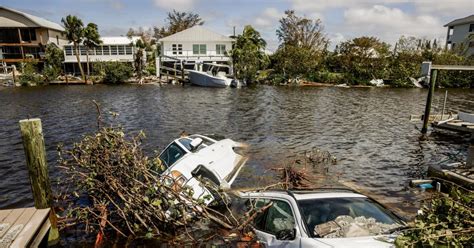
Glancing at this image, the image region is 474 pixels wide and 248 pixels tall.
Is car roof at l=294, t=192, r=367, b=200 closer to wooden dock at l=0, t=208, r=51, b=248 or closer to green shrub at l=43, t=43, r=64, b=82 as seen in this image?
wooden dock at l=0, t=208, r=51, b=248

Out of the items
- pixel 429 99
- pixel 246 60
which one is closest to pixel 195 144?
pixel 429 99

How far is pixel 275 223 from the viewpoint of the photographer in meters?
A: 6.61

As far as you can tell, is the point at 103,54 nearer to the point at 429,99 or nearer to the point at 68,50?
the point at 68,50

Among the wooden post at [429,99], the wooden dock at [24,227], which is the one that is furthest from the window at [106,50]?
the wooden dock at [24,227]

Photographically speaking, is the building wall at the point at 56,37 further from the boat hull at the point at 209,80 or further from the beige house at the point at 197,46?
the boat hull at the point at 209,80

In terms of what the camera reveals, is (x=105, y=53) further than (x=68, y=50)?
Yes

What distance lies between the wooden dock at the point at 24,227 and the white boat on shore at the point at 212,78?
4294 cm

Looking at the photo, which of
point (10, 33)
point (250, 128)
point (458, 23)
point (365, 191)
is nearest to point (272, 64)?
point (458, 23)

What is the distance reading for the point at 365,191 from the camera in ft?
42.3

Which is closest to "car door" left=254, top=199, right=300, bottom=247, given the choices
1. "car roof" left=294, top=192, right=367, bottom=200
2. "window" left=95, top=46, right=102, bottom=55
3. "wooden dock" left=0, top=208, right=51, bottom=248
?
"car roof" left=294, top=192, right=367, bottom=200

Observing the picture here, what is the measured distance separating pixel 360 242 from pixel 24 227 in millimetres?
6990

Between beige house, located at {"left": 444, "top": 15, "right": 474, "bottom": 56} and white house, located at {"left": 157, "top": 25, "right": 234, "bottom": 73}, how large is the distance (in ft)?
134

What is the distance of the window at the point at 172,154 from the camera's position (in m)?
11.7

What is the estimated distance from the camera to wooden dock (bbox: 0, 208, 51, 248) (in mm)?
6970
